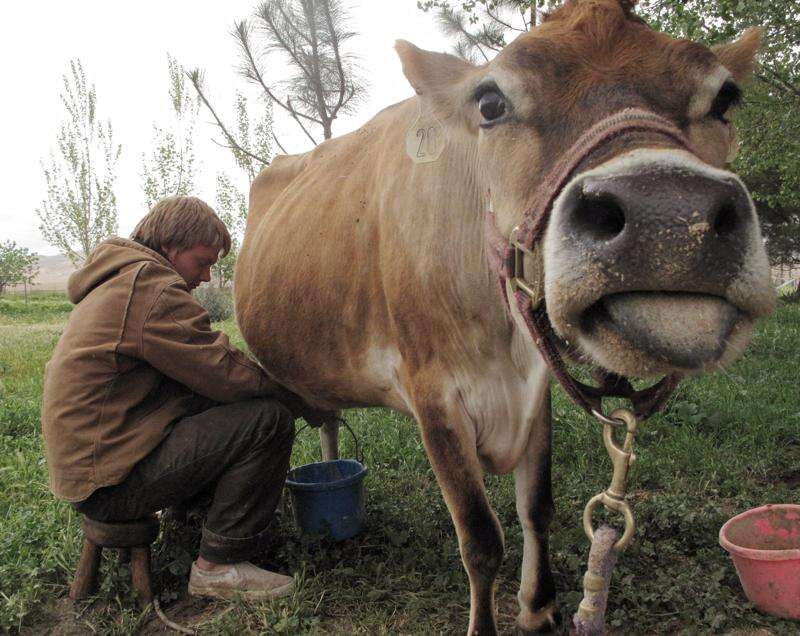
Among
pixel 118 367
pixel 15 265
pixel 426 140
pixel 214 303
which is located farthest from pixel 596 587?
pixel 15 265

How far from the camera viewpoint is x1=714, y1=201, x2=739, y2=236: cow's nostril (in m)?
1.31

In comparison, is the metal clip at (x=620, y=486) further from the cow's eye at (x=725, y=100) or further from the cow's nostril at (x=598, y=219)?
the cow's eye at (x=725, y=100)

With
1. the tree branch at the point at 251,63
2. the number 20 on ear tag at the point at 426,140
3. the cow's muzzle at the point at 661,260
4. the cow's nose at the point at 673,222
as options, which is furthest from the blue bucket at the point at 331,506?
the tree branch at the point at 251,63

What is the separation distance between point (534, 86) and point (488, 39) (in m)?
6.55

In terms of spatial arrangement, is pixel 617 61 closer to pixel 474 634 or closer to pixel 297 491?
pixel 474 634

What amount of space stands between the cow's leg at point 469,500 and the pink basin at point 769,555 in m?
0.91

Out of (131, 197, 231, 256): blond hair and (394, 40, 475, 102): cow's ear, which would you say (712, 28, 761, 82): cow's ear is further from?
(131, 197, 231, 256): blond hair

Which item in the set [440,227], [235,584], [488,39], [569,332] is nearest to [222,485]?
[235,584]

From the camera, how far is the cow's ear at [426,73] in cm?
220

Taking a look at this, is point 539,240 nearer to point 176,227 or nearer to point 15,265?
point 176,227

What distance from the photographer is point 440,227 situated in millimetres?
2471

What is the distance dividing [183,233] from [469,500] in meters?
1.75

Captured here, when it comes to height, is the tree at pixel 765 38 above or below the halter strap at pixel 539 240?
above

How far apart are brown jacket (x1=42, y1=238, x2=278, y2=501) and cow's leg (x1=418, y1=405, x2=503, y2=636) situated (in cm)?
101
